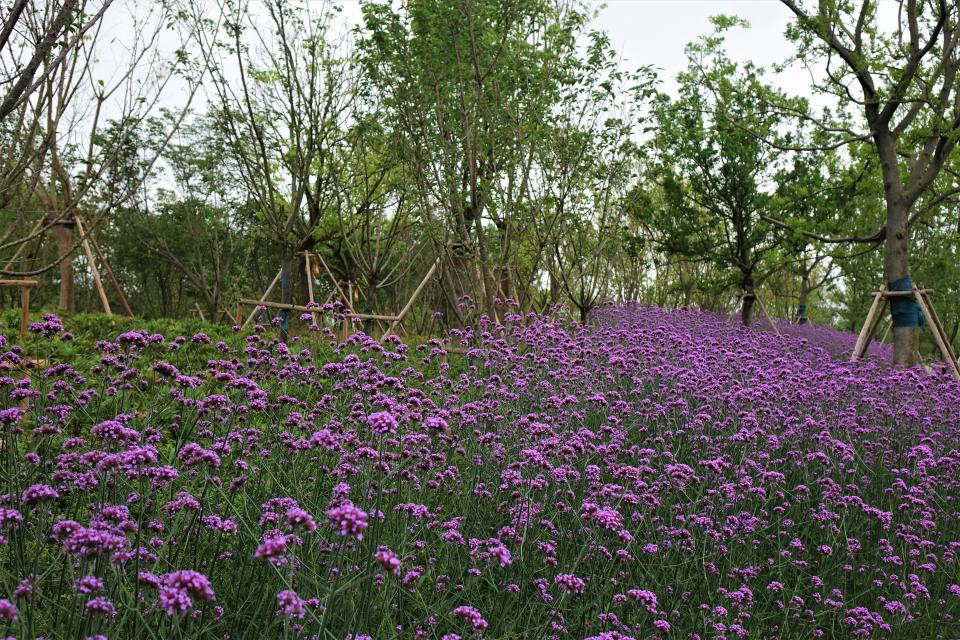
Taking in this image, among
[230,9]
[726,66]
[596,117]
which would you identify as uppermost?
[726,66]

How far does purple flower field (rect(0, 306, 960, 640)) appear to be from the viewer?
2.82 meters

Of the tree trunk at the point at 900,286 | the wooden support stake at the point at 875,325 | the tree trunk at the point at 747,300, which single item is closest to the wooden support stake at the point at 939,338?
the tree trunk at the point at 900,286

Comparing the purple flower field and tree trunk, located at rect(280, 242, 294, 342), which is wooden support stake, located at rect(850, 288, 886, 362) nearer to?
the purple flower field

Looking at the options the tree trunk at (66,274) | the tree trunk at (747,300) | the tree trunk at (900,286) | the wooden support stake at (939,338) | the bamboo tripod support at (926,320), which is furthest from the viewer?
the tree trunk at (747,300)

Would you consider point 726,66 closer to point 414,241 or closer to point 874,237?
point 874,237

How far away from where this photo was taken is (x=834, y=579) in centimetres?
519

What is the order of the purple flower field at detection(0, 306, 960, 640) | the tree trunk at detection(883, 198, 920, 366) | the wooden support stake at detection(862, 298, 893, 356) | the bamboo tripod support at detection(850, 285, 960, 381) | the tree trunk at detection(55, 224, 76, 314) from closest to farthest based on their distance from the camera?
the purple flower field at detection(0, 306, 960, 640) → the bamboo tripod support at detection(850, 285, 960, 381) → the wooden support stake at detection(862, 298, 893, 356) → the tree trunk at detection(883, 198, 920, 366) → the tree trunk at detection(55, 224, 76, 314)

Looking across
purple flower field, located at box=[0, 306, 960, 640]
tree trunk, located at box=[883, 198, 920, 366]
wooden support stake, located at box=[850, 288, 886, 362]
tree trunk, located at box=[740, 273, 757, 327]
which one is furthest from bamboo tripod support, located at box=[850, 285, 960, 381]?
tree trunk, located at box=[740, 273, 757, 327]

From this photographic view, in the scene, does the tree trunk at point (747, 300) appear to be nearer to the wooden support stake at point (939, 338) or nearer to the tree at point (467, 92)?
the wooden support stake at point (939, 338)

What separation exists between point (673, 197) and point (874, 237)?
5804 millimetres

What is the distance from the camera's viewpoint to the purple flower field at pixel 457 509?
111 inches

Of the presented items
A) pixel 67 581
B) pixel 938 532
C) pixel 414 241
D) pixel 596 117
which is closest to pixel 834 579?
pixel 938 532

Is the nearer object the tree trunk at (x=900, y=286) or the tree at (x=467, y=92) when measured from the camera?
the tree at (x=467, y=92)

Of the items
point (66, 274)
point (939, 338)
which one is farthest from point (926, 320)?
point (66, 274)
